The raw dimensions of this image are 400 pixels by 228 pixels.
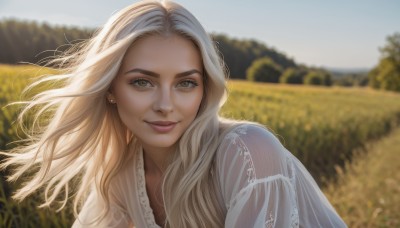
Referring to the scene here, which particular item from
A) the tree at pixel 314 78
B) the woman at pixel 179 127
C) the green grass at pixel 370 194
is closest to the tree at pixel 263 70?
the tree at pixel 314 78

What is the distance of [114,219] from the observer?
2639 mm

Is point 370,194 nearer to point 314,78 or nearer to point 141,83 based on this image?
point 141,83

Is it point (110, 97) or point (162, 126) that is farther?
point (110, 97)

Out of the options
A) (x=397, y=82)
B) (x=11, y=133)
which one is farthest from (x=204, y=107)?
(x=397, y=82)

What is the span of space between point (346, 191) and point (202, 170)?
3454 millimetres

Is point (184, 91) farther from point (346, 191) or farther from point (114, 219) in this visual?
point (346, 191)

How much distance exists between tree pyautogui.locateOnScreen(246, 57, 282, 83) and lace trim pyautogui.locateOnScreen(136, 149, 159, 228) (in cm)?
5620

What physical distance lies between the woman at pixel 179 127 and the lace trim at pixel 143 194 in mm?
12

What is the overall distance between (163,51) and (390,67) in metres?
62.2

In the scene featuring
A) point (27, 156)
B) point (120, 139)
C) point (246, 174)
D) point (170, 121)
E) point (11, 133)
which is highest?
point (170, 121)

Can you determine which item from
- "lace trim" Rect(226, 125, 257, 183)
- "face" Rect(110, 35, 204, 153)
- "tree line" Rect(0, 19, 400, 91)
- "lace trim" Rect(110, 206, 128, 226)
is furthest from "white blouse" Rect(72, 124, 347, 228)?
"tree line" Rect(0, 19, 400, 91)

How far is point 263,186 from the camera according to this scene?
1.88 metres

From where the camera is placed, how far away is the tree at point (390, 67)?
5893 centimetres

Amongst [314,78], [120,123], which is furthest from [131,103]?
[314,78]
